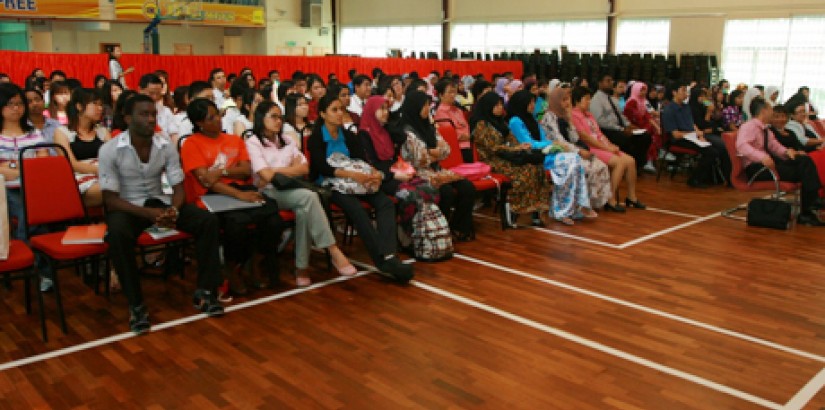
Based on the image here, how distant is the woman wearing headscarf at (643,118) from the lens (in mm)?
8805

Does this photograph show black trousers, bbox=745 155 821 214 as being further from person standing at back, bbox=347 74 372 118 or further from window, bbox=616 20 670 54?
window, bbox=616 20 670 54

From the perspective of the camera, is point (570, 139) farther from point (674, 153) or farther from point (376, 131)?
point (674, 153)

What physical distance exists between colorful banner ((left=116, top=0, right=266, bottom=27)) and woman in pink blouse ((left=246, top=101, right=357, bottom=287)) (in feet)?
45.8

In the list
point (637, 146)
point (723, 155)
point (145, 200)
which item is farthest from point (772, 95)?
point (145, 200)

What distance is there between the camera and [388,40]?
2370 centimetres

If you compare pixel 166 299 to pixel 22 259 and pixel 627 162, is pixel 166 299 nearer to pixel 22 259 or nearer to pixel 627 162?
pixel 22 259

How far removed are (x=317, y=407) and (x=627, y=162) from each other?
4.89m

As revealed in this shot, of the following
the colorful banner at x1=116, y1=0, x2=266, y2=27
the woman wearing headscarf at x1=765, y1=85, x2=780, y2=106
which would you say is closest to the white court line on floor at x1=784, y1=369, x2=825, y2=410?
the woman wearing headscarf at x1=765, y1=85, x2=780, y2=106

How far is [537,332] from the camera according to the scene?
3.73 meters

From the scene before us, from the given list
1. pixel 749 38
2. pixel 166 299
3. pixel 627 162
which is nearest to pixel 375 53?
pixel 749 38

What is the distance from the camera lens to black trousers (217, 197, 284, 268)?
13.3 feet

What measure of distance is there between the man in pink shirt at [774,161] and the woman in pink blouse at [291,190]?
161 inches

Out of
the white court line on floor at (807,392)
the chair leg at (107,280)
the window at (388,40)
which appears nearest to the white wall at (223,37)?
the window at (388,40)

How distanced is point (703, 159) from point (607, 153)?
214cm
